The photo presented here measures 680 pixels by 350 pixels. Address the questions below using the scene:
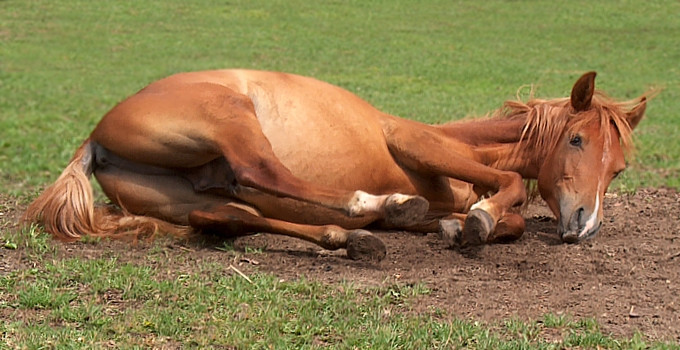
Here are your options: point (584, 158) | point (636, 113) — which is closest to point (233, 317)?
point (584, 158)

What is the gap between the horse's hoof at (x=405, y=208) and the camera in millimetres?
5215

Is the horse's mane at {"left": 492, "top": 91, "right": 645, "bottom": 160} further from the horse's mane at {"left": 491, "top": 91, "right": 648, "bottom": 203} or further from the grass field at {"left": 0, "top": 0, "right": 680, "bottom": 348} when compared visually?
the grass field at {"left": 0, "top": 0, "right": 680, "bottom": 348}

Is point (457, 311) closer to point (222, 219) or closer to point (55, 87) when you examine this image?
point (222, 219)

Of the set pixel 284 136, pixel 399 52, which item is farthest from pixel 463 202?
pixel 399 52

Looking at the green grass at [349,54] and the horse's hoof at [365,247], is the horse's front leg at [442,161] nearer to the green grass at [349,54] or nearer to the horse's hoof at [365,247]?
the horse's hoof at [365,247]

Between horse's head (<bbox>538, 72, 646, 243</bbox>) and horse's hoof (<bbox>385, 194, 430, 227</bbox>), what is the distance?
1289 millimetres

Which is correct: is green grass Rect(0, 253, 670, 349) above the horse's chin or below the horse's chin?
above

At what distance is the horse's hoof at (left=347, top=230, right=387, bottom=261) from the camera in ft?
17.8

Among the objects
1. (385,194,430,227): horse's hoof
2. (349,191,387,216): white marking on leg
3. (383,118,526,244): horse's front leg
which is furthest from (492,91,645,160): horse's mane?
(349,191,387,216): white marking on leg

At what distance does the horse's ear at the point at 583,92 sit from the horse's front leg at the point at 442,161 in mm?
640

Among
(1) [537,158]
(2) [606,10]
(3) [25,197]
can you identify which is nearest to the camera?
(1) [537,158]

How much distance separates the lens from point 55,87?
1531 cm

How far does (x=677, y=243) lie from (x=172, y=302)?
346 cm

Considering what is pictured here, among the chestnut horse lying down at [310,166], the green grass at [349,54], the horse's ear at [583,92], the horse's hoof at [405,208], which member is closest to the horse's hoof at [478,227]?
Answer: the chestnut horse lying down at [310,166]
